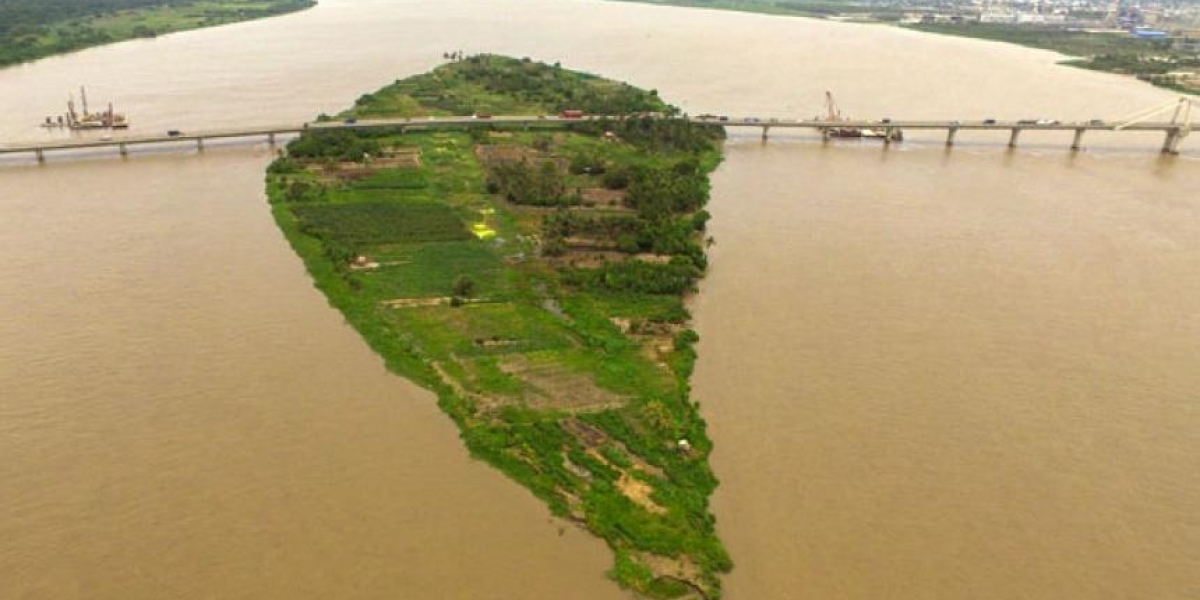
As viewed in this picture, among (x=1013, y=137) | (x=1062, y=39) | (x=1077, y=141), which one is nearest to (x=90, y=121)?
(x=1013, y=137)

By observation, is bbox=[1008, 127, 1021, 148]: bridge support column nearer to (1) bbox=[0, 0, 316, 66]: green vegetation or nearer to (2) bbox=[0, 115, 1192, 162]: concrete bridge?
(2) bbox=[0, 115, 1192, 162]: concrete bridge

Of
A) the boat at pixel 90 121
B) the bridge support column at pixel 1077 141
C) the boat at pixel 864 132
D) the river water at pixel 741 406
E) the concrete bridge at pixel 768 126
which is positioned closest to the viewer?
the river water at pixel 741 406

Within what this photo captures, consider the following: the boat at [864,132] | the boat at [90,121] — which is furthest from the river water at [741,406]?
the boat at [864,132]

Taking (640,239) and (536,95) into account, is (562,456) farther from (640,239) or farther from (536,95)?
(536,95)

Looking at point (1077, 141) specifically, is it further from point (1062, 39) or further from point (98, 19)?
point (98, 19)

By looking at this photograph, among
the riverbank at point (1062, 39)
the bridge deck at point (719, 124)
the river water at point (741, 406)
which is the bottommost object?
the river water at point (741, 406)

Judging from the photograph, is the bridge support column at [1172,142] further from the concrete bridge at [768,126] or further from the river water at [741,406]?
the river water at [741,406]
